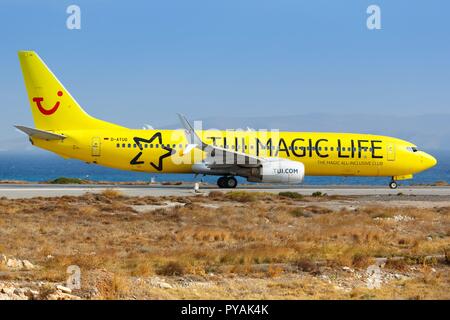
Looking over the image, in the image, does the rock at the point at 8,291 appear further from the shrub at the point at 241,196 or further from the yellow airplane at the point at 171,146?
the yellow airplane at the point at 171,146

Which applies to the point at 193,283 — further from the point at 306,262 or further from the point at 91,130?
the point at 91,130

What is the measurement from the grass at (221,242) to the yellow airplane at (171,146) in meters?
7.71

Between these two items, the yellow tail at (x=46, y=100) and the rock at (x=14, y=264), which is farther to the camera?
the yellow tail at (x=46, y=100)

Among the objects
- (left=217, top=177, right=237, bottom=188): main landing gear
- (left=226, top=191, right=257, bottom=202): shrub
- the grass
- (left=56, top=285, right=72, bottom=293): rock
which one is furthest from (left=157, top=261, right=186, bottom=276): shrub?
(left=217, top=177, right=237, bottom=188): main landing gear

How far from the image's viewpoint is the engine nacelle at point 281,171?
39.2 m

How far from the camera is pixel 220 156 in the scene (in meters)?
40.0

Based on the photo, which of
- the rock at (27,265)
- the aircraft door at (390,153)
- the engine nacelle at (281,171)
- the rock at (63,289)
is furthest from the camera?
the aircraft door at (390,153)

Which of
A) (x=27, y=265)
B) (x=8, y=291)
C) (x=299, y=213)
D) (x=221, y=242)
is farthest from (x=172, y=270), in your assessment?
(x=299, y=213)

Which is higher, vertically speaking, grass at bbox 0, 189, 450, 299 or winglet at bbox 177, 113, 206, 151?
winglet at bbox 177, 113, 206, 151

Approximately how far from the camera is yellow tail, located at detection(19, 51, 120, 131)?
1583 inches

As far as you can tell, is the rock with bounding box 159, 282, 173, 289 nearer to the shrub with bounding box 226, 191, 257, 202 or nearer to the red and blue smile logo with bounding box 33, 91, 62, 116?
the shrub with bounding box 226, 191, 257, 202

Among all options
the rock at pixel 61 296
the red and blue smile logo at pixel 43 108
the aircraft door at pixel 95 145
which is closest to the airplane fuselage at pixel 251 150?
the aircraft door at pixel 95 145

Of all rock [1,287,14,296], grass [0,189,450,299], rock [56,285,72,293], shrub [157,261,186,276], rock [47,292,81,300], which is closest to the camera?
rock [47,292,81,300]

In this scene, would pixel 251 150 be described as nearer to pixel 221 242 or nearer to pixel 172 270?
pixel 221 242
